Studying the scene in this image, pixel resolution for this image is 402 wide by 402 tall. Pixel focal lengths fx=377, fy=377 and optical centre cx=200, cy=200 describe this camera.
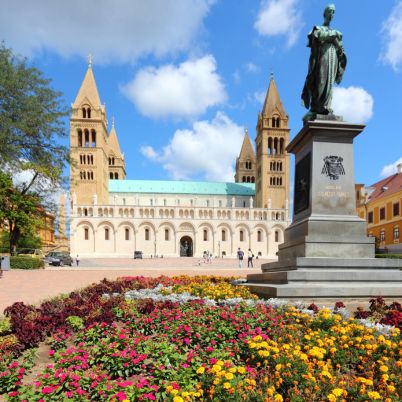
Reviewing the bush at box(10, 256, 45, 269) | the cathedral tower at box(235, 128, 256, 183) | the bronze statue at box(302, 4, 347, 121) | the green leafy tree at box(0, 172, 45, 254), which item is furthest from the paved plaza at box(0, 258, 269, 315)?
the cathedral tower at box(235, 128, 256, 183)

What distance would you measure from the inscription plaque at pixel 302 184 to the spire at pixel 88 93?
86.5 metres

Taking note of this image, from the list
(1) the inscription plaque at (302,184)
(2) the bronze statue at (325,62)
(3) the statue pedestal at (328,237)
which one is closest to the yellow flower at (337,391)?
(3) the statue pedestal at (328,237)

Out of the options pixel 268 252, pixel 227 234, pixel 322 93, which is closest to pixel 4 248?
pixel 227 234

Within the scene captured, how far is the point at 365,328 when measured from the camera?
18.1ft

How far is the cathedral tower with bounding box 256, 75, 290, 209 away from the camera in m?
94.6

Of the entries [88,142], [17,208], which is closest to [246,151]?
[88,142]

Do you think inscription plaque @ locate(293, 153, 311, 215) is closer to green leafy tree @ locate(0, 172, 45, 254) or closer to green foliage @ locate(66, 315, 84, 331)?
green foliage @ locate(66, 315, 84, 331)

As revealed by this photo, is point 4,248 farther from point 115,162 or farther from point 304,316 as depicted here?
point 304,316

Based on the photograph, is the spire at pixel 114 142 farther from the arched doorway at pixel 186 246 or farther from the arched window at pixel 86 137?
the arched doorway at pixel 186 246

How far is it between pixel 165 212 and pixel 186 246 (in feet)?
31.6

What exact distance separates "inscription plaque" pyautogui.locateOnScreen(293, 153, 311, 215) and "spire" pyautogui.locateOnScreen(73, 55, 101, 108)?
284 feet

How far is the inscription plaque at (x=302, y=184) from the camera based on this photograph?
→ 10680 millimetres

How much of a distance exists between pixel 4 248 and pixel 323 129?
6376 cm

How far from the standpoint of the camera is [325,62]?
11.1 m
